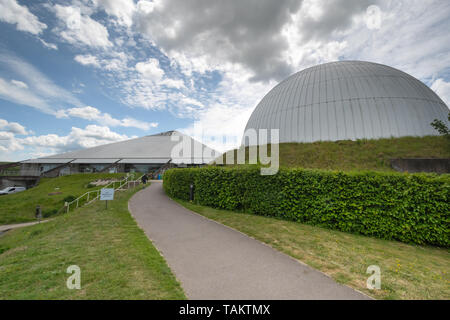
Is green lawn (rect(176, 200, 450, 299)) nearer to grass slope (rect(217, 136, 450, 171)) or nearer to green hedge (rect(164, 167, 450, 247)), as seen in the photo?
green hedge (rect(164, 167, 450, 247))

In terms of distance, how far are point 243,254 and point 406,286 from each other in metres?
3.13

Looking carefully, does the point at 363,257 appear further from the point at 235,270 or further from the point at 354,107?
the point at 354,107

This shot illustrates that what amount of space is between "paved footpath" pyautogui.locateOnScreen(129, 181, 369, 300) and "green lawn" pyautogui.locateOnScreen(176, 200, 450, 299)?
42cm

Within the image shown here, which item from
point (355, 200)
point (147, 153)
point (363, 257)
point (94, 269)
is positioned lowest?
point (363, 257)

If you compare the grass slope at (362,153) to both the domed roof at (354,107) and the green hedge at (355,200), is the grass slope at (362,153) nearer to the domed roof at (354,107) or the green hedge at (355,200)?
the domed roof at (354,107)

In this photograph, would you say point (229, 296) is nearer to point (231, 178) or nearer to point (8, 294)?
point (8, 294)

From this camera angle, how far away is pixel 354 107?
705 inches

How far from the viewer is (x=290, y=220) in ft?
27.8

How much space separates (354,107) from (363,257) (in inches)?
672

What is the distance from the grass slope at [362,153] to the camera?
12.1m

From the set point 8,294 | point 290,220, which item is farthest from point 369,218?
point 8,294

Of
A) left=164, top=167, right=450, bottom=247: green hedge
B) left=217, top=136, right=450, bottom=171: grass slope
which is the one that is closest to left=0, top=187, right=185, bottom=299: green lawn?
left=164, top=167, right=450, bottom=247: green hedge

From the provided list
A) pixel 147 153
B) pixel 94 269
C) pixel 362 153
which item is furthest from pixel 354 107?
pixel 147 153

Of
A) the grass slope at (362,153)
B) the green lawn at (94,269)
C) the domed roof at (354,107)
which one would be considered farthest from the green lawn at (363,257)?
the domed roof at (354,107)
